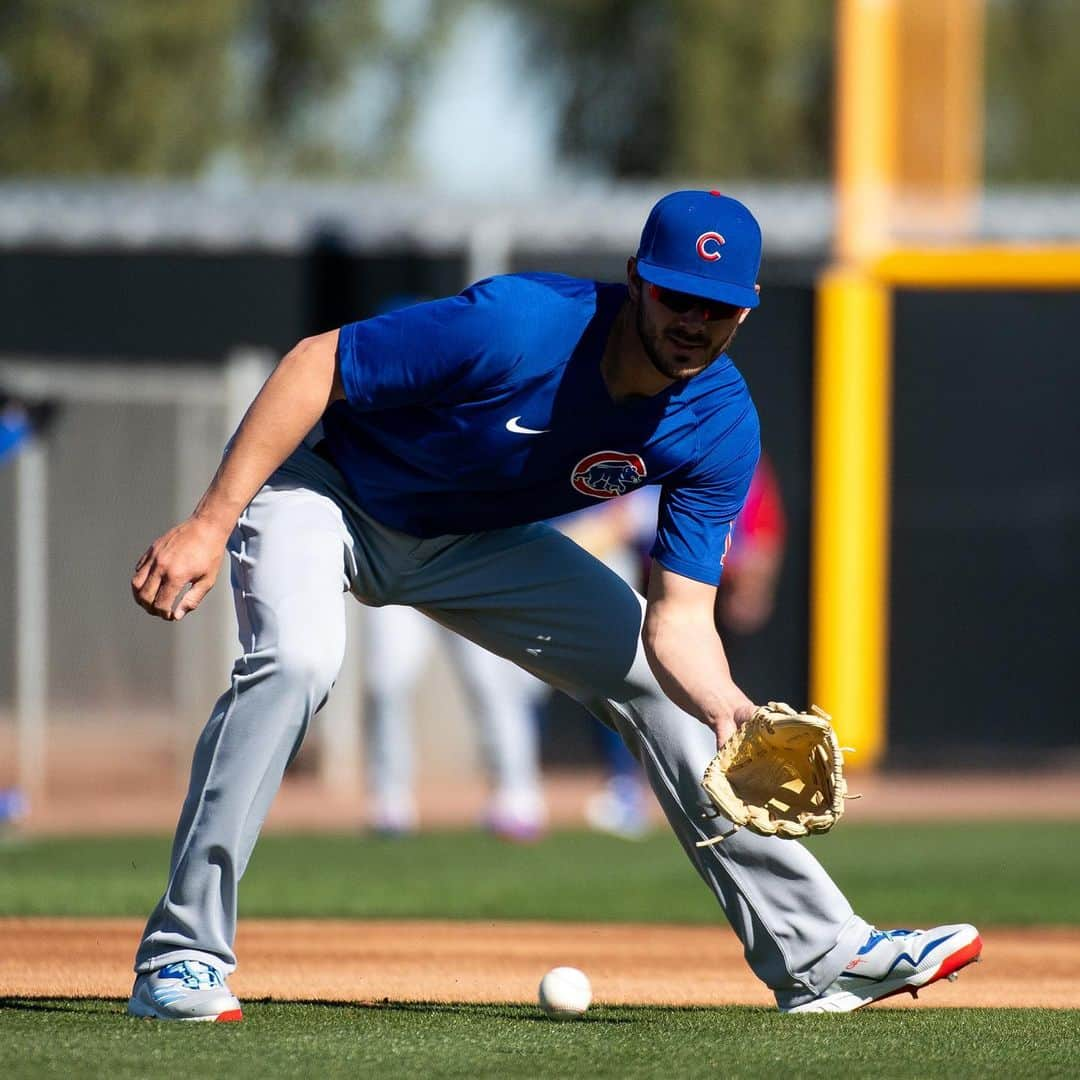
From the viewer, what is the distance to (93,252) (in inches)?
525

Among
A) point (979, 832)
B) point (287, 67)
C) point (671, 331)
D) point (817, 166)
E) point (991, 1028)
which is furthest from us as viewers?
point (817, 166)

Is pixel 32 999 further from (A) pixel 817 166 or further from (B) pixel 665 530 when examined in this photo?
(A) pixel 817 166

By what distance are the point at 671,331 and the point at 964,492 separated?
9.40m

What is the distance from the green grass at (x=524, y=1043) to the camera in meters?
3.60

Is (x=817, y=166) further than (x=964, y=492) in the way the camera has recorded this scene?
Yes

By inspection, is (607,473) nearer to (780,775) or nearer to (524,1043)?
(780,775)

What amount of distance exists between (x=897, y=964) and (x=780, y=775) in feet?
1.79

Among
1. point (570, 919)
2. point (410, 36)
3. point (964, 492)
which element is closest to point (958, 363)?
point (964, 492)

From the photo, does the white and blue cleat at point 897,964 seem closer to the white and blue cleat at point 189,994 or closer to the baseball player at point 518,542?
the baseball player at point 518,542

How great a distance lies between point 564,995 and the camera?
14.3 ft

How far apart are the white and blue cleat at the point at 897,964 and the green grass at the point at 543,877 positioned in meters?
1.96

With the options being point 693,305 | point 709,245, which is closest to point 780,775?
point 693,305

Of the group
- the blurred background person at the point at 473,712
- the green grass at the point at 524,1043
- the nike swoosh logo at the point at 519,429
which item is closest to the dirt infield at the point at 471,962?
the green grass at the point at 524,1043

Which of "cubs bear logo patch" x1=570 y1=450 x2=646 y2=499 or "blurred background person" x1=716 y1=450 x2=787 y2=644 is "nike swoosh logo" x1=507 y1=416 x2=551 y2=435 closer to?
"cubs bear logo patch" x1=570 y1=450 x2=646 y2=499
